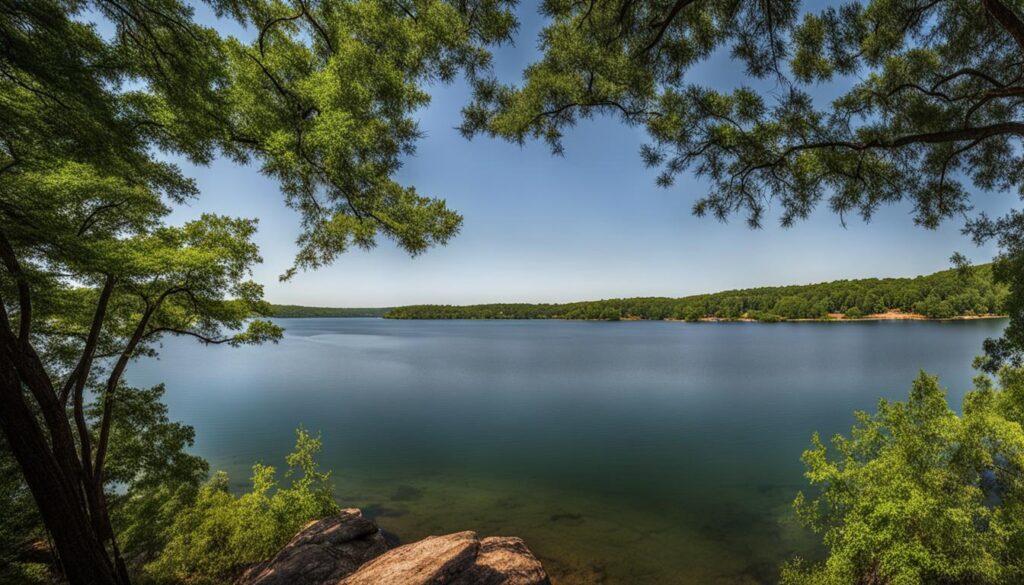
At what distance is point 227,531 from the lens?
8.47m

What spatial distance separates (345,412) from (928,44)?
2593 centimetres

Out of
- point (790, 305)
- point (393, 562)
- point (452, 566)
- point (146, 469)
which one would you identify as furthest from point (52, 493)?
point (790, 305)

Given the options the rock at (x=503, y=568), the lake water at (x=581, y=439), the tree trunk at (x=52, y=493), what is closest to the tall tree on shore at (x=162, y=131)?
the tree trunk at (x=52, y=493)

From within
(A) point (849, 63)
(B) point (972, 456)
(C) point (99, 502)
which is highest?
(A) point (849, 63)

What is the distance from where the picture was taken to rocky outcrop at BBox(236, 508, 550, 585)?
233 inches

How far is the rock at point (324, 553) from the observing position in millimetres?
6599

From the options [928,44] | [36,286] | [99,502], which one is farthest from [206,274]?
[928,44]

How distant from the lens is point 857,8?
5.48m

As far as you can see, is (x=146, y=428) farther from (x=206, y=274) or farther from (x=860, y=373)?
(x=860, y=373)

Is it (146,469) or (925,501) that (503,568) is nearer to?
(925,501)

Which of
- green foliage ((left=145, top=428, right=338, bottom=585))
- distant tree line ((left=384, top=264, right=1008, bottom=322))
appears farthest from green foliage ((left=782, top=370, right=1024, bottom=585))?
distant tree line ((left=384, top=264, right=1008, bottom=322))

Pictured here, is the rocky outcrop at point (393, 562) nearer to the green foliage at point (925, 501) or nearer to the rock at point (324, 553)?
the rock at point (324, 553)

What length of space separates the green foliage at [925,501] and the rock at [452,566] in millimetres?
5060

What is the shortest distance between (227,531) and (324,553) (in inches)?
130
